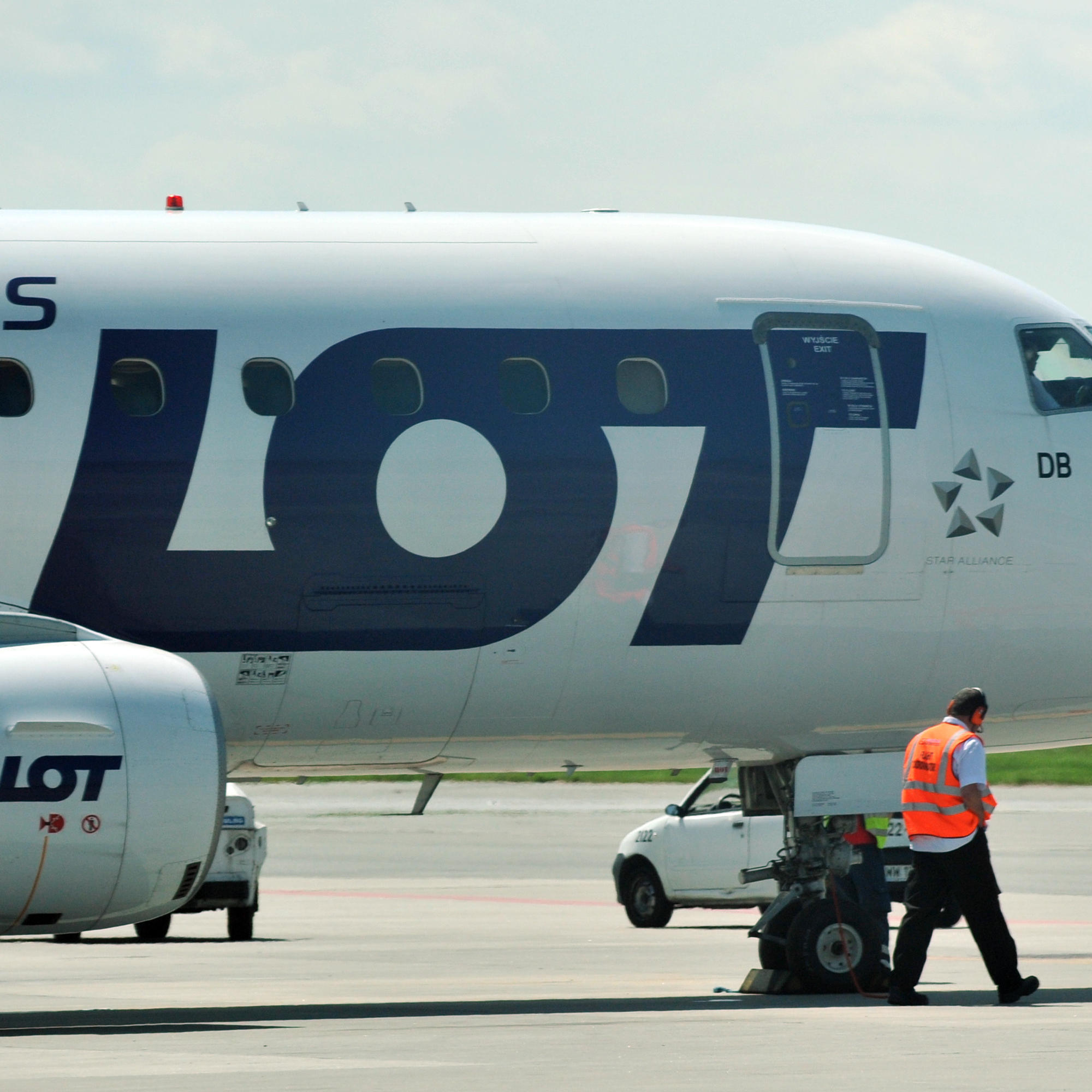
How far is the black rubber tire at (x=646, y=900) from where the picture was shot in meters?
25.0

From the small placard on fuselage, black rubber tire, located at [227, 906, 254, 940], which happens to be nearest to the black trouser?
the small placard on fuselage

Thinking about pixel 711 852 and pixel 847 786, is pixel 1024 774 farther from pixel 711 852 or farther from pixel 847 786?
pixel 847 786

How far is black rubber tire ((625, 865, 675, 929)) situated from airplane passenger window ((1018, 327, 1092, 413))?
10.7 meters

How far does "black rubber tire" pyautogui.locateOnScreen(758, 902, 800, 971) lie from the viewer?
15.9 m

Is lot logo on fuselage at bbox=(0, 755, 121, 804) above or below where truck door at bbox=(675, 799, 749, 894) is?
above

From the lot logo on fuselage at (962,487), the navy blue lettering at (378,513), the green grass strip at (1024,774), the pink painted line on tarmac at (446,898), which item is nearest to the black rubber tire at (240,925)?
the pink painted line on tarmac at (446,898)

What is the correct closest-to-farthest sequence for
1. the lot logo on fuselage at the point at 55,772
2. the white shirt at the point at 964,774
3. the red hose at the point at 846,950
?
the lot logo on fuselage at the point at 55,772
the white shirt at the point at 964,774
the red hose at the point at 846,950

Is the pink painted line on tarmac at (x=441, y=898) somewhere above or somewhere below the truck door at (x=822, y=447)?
below

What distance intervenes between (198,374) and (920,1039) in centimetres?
616

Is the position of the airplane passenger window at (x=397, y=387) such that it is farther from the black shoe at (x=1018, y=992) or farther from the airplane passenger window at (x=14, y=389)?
the black shoe at (x=1018, y=992)

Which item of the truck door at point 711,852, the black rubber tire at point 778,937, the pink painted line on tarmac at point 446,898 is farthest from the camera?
the pink painted line on tarmac at point 446,898

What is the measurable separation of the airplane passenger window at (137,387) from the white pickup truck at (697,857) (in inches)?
465

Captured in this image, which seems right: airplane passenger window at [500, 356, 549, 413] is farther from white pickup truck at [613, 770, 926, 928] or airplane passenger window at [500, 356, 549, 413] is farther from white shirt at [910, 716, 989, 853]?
white pickup truck at [613, 770, 926, 928]

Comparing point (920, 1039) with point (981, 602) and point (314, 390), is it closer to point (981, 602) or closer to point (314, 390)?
point (981, 602)
